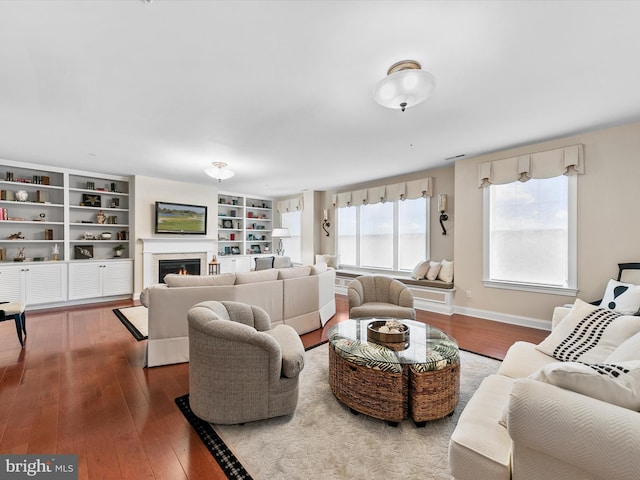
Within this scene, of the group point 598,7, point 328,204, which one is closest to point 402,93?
point 598,7

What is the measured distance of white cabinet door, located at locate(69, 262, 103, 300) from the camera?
5238 mm

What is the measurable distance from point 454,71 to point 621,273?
3235 millimetres

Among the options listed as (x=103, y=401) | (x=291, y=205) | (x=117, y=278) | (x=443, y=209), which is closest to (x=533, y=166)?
(x=443, y=209)

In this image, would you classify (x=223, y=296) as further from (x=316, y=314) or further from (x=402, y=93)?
(x=402, y=93)

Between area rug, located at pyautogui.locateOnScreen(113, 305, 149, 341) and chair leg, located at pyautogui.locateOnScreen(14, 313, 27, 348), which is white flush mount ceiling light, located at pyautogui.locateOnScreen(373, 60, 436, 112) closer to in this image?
area rug, located at pyautogui.locateOnScreen(113, 305, 149, 341)

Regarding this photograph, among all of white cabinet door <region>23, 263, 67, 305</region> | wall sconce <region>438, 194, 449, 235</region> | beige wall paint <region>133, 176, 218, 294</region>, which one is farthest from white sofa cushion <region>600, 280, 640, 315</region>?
white cabinet door <region>23, 263, 67, 305</region>

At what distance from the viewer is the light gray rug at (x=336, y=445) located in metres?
1.54

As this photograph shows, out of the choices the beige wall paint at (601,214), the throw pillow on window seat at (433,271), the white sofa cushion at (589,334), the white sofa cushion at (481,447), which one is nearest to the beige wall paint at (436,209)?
the throw pillow on window seat at (433,271)

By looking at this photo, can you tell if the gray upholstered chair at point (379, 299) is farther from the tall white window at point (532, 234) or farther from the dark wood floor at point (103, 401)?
the tall white window at point (532, 234)

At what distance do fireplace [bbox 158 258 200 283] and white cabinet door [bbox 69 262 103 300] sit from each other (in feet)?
3.46

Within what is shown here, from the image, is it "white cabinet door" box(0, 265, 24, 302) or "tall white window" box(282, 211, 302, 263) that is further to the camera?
"tall white window" box(282, 211, 302, 263)

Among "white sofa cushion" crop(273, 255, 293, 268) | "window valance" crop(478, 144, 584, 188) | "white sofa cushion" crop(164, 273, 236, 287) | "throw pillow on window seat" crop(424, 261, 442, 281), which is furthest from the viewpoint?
"white sofa cushion" crop(273, 255, 293, 268)

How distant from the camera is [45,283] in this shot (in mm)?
4965

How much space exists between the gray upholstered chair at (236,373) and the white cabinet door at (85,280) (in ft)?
16.2
